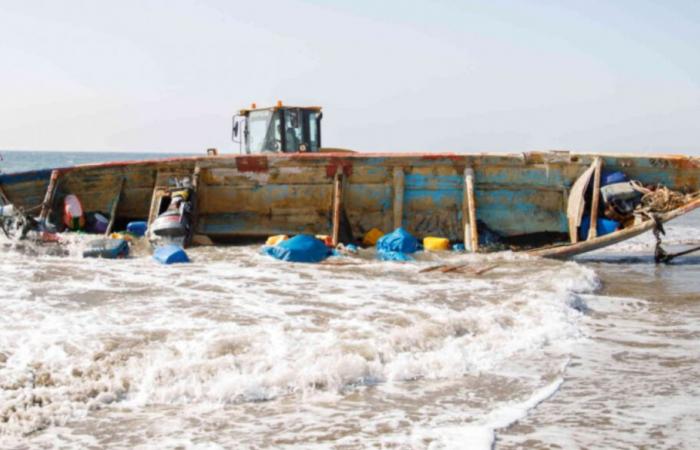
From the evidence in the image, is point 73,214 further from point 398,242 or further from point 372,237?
point 398,242

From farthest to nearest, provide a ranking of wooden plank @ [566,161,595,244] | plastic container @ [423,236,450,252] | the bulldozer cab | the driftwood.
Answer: the bulldozer cab < plastic container @ [423,236,450,252] < wooden plank @ [566,161,595,244] < the driftwood

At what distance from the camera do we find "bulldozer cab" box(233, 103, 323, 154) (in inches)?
567

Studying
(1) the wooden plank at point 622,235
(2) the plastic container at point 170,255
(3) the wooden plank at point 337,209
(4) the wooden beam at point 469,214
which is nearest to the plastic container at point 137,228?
(2) the plastic container at point 170,255

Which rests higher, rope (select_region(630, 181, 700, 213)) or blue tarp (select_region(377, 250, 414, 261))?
rope (select_region(630, 181, 700, 213))

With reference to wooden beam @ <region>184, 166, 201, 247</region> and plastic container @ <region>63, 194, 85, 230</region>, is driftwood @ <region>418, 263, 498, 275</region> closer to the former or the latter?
wooden beam @ <region>184, 166, 201, 247</region>

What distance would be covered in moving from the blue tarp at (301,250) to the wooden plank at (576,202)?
12.2 feet

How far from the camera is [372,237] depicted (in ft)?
41.4

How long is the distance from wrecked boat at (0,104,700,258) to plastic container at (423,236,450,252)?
36 centimetres

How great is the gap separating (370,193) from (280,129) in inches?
101

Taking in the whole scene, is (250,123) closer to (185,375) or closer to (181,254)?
(181,254)

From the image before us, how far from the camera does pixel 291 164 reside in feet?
41.3

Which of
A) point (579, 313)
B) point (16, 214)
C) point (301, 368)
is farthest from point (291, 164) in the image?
point (301, 368)

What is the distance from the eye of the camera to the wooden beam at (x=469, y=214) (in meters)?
12.0

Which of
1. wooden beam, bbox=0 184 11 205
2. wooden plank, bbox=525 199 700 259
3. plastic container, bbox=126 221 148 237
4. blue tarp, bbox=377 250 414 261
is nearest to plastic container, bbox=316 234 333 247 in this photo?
blue tarp, bbox=377 250 414 261
